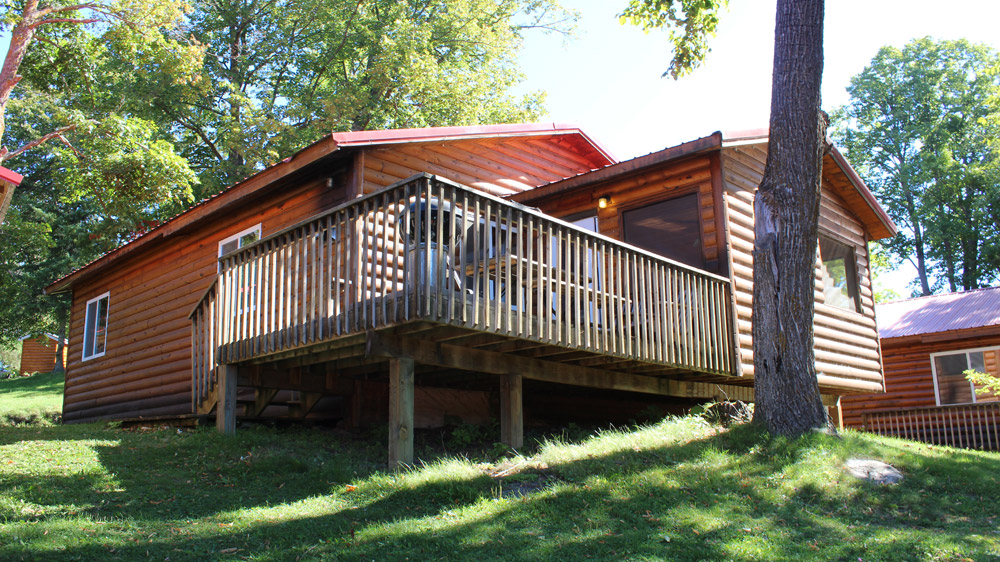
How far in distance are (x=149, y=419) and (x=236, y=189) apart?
388 centimetres

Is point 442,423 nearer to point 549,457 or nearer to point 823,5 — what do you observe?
point 549,457

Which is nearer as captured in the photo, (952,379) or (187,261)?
(187,261)

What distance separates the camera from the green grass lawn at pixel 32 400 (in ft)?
72.5

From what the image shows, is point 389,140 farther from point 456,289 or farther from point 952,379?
point 952,379

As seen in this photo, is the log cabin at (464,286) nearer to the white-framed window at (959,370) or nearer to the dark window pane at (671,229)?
the dark window pane at (671,229)

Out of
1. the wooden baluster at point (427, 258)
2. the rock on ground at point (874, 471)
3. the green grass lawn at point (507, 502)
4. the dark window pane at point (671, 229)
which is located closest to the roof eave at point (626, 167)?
the dark window pane at point (671, 229)

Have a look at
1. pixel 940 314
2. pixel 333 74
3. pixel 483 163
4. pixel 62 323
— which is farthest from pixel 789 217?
pixel 62 323

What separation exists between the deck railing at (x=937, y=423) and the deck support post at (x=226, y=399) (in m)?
13.7

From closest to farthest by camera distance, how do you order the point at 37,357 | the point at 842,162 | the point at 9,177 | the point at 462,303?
the point at 462,303 < the point at 9,177 < the point at 842,162 < the point at 37,357

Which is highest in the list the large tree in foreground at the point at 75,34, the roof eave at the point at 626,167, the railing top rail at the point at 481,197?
the large tree in foreground at the point at 75,34

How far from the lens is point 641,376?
423 inches

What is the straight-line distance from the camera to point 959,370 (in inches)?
750

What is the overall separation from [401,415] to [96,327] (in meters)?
13.4

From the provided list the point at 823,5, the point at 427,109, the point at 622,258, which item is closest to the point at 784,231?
the point at 622,258
